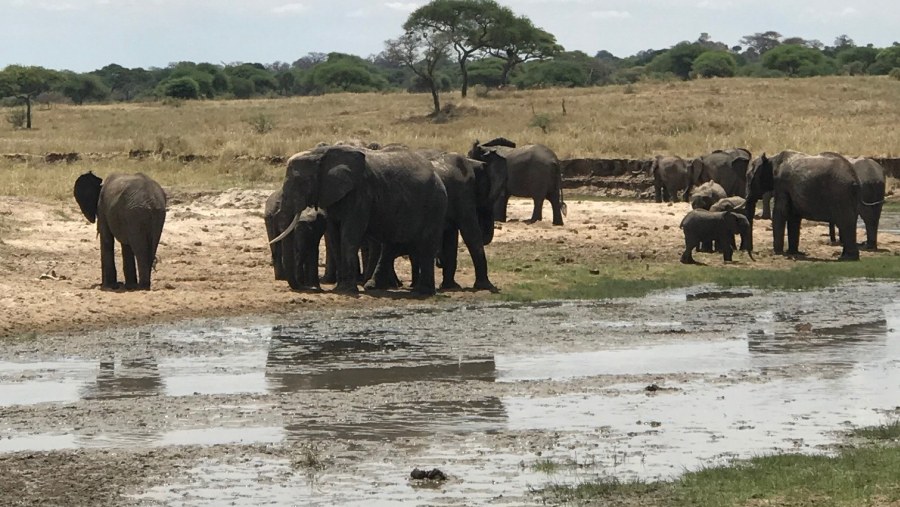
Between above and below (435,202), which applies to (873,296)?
below

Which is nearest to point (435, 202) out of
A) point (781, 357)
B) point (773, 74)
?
point (781, 357)

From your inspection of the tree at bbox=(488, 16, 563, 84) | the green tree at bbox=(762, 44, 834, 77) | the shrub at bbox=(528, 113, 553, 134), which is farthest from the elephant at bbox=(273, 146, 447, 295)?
the green tree at bbox=(762, 44, 834, 77)

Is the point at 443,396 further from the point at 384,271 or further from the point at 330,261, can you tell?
the point at 330,261

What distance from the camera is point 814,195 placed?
23.5 meters

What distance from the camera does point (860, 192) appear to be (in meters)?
24.0

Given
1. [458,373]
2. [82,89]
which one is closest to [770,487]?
[458,373]

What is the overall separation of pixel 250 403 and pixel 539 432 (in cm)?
237

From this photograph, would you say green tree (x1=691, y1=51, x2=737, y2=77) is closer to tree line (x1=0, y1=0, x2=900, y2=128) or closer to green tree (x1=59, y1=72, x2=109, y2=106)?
tree line (x1=0, y1=0, x2=900, y2=128)

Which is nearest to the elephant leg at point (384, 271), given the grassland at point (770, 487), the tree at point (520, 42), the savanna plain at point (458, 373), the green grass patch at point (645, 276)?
the savanna plain at point (458, 373)

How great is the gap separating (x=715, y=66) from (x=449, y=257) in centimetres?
7540

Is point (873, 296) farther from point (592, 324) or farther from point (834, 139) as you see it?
point (834, 139)

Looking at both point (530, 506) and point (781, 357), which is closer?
point (530, 506)

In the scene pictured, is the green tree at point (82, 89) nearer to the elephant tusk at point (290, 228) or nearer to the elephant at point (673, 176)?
the elephant at point (673, 176)

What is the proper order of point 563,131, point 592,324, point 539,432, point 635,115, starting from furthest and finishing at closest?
point 635,115 < point 563,131 < point 592,324 < point 539,432
